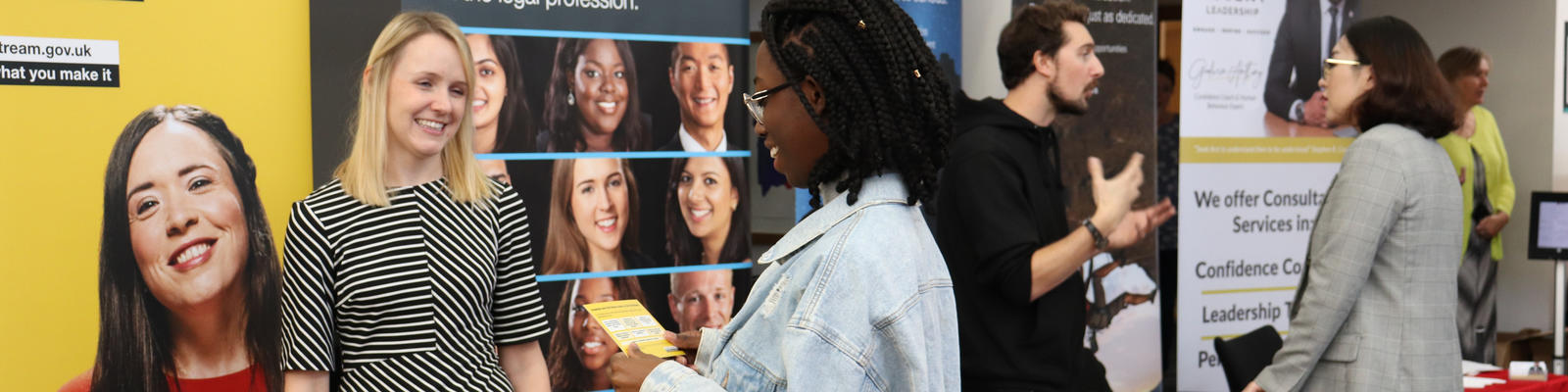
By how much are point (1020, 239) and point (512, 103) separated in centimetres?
Answer: 145

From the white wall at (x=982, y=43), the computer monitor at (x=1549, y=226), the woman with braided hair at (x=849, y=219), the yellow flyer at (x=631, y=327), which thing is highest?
the white wall at (x=982, y=43)

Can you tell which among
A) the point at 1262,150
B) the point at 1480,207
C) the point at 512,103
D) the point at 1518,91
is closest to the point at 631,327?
the point at 512,103

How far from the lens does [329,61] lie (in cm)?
309

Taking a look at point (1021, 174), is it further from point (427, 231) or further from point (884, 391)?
point (884, 391)

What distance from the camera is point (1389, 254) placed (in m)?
3.04

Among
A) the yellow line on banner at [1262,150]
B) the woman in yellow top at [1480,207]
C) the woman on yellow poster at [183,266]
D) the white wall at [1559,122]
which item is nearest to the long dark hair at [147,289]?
the woman on yellow poster at [183,266]

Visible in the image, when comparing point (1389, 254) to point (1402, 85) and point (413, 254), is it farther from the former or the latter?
point (413, 254)

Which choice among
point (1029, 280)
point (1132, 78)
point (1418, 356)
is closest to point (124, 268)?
point (1029, 280)

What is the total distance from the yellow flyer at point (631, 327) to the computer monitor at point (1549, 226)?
19.5ft

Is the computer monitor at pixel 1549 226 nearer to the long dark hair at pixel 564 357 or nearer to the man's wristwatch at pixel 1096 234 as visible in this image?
the man's wristwatch at pixel 1096 234

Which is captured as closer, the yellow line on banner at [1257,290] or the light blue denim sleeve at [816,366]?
the light blue denim sleeve at [816,366]

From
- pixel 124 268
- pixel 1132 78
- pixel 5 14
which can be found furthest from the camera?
pixel 1132 78

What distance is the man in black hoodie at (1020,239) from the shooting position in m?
3.03

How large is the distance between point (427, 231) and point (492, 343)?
0.31 meters
